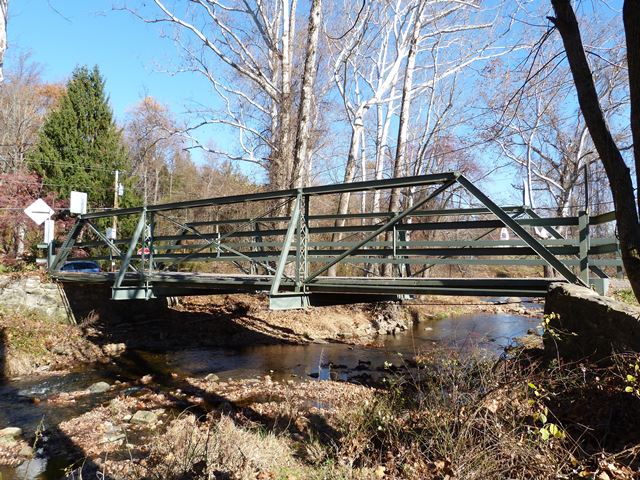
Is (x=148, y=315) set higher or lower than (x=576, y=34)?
lower

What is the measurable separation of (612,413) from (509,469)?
107cm

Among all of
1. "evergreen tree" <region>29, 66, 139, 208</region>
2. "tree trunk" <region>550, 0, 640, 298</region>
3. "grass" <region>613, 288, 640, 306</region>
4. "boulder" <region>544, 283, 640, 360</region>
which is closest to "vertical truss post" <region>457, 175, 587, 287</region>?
"boulder" <region>544, 283, 640, 360</region>

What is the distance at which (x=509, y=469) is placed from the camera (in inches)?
146

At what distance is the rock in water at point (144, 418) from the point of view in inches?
291

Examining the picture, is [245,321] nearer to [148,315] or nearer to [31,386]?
[148,315]

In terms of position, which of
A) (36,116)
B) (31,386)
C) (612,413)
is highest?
(36,116)

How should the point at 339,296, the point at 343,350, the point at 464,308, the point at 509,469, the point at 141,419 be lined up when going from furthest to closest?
the point at 464,308 < the point at 343,350 < the point at 339,296 < the point at 141,419 < the point at 509,469

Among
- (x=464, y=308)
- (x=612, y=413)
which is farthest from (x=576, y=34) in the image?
(x=464, y=308)

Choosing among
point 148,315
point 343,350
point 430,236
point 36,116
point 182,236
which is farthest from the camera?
point 36,116

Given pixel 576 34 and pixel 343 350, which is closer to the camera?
pixel 576 34

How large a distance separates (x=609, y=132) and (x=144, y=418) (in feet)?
23.5

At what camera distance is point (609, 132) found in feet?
12.6

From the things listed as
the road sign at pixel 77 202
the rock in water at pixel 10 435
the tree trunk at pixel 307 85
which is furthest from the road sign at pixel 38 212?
the rock in water at pixel 10 435

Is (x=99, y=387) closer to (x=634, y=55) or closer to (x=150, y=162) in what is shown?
(x=634, y=55)
